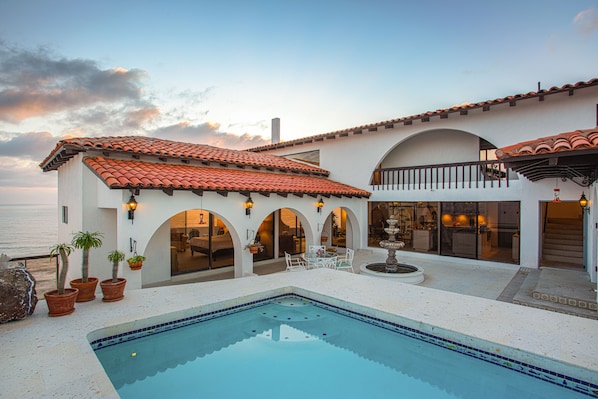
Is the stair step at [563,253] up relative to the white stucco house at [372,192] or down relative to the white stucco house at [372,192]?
down

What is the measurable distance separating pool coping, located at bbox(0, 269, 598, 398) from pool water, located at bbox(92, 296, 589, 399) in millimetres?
287

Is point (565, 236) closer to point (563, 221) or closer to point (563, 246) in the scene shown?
point (563, 246)

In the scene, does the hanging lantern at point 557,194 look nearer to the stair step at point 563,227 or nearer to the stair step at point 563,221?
the stair step at point 563,227

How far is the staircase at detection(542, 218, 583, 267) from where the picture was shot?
12.2 meters

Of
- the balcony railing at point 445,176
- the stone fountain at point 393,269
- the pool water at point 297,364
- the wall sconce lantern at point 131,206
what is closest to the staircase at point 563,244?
the balcony railing at point 445,176

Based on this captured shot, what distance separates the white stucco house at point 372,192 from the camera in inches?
331

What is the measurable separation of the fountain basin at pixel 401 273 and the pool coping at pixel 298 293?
5.86 ft

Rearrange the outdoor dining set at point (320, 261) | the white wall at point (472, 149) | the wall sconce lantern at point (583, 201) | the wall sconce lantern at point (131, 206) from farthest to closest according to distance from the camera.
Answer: the outdoor dining set at point (320, 261) → the white wall at point (472, 149) → the wall sconce lantern at point (583, 201) → the wall sconce lantern at point (131, 206)

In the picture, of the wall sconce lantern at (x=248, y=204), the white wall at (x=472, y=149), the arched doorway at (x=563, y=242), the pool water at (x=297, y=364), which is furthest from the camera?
the arched doorway at (x=563, y=242)

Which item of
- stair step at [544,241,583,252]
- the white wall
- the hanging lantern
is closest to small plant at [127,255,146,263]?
the white wall

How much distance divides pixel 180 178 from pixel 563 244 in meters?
16.0

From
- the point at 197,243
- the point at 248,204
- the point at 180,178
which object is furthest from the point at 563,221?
the point at 180,178

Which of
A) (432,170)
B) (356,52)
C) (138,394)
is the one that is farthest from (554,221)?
(138,394)

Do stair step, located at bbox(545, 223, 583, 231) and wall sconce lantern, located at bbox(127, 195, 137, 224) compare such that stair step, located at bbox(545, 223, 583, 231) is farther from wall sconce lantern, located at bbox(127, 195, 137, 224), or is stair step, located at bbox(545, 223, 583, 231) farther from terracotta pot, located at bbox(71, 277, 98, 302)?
terracotta pot, located at bbox(71, 277, 98, 302)
